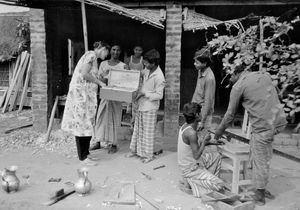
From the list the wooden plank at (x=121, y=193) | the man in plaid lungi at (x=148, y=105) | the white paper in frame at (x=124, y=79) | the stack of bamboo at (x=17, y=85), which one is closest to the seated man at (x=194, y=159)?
the wooden plank at (x=121, y=193)

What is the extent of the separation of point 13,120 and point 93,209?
19.1ft

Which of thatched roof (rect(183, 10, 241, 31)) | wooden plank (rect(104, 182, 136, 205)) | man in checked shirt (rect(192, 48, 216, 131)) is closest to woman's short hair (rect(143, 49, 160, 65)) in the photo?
man in checked shirt (rect(192, 48, 216, 131))

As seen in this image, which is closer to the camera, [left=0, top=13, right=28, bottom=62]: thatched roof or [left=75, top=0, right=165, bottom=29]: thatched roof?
[left=75, top=0, right=165, bottom=29]: thatched roof

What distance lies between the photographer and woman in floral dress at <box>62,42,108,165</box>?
522 cm

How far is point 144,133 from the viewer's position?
563 cm

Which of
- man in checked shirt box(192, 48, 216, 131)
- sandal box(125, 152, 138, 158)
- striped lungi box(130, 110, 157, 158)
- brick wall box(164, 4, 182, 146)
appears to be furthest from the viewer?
brick wall box(164, 4, 182, 146)

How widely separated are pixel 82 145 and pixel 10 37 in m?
6.69

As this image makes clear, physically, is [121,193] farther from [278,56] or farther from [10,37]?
[10,37]

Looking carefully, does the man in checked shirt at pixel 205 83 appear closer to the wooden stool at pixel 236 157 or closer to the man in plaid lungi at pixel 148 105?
the man in plaid lungi at pixel 148 105

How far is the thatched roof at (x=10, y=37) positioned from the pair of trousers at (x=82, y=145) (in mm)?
6079

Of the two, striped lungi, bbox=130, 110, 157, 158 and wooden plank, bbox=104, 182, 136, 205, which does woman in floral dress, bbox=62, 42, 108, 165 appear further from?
wooden plank, bbox=104, 182, 136, 205

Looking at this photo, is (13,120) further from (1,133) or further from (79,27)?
(79,27)

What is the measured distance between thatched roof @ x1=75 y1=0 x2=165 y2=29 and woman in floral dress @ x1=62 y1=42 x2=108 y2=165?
0.61 metres

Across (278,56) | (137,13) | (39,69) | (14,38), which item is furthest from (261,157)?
(14,38)
